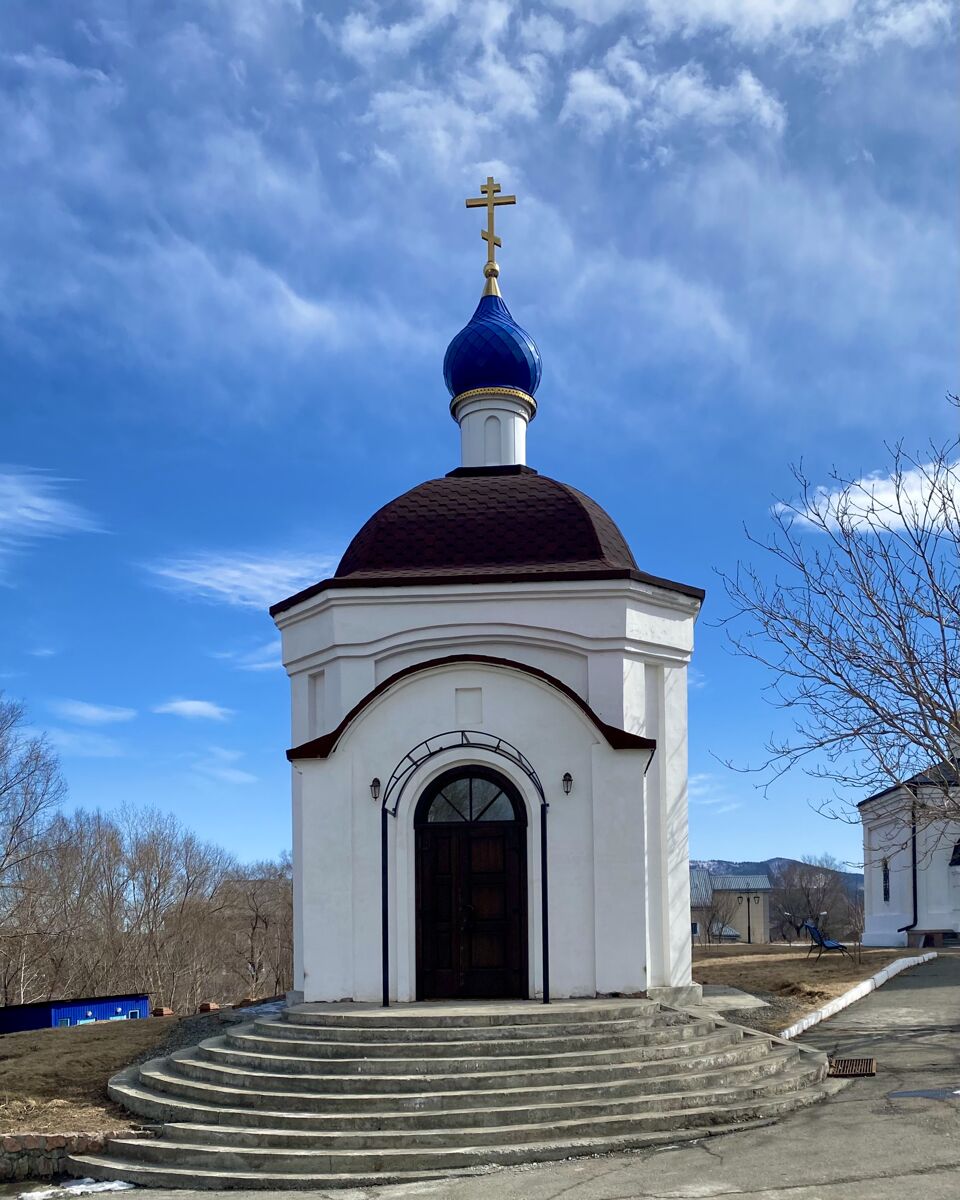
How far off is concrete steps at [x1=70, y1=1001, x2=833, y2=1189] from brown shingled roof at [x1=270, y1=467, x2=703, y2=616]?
4639 millimetres

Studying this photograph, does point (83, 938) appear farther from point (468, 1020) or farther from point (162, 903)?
point (468, 1020)

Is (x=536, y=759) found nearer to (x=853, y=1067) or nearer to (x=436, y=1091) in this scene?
(x=436, y=1091)

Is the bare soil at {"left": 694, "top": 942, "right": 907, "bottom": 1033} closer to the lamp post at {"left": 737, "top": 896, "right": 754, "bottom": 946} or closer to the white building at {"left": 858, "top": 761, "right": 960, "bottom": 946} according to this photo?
the white building at {"left": 858, "top": 761, "right": 960, "bottom": 946}

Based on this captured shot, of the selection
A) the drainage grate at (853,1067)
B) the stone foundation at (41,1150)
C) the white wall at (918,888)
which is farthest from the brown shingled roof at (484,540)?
the white wall at (918,888)

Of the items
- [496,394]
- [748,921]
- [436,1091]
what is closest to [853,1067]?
[436,1091]

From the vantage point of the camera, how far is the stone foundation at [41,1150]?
346 inches

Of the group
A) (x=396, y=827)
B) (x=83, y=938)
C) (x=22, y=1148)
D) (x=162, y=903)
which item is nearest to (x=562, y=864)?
(x=396, y=827)

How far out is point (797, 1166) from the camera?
295 inches

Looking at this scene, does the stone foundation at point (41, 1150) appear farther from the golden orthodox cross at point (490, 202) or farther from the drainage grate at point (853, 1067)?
the golden orthodox cross at point (490, 202)

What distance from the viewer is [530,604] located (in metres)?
12.8

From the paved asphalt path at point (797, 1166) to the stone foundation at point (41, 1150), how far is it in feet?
3.23

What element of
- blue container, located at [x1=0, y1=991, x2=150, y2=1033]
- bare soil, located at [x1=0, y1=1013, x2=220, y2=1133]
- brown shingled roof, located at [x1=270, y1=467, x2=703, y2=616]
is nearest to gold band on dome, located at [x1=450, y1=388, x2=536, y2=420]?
brown shingled roof, located at [x1=270, y1=467, x2=703, y2=616]

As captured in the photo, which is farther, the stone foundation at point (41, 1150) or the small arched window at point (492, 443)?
the small arched window at point (492, 443)

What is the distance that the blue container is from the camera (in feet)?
58.3
